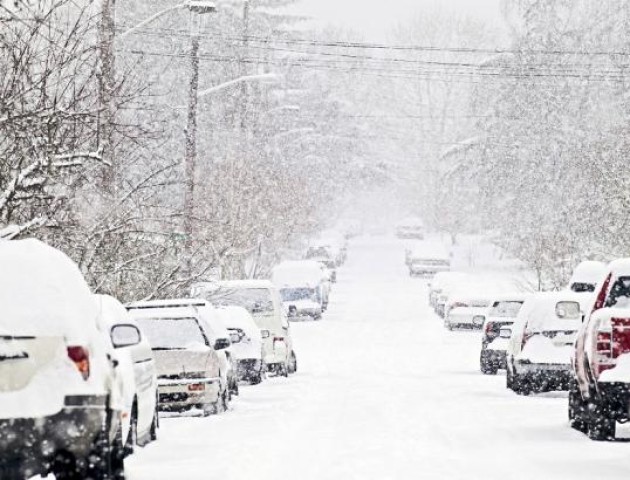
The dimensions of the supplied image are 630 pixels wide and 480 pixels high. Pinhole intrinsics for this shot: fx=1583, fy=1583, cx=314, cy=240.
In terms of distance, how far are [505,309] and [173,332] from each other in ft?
44.3

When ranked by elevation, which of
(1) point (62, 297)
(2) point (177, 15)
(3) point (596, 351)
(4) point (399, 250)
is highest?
(2) point (177, 15)

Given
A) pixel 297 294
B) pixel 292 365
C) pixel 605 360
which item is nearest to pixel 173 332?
pixel 605 360

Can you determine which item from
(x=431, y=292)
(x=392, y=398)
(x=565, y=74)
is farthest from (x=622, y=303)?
(x=565, y=74)

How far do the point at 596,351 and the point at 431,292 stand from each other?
158 ft

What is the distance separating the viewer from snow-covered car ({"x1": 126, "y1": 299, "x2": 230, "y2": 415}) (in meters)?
19.7

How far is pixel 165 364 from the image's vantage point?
19.6 metres

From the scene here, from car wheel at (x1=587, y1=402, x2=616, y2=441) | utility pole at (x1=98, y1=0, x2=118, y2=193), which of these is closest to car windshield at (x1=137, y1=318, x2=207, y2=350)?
utility pole at (x1=98, y1=0, x2=118, y2=193)

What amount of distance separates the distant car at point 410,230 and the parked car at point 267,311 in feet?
296

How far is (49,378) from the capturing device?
422 inches

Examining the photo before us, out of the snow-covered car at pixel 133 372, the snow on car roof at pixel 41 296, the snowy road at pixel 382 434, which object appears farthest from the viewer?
the snowy road at pixel 382 434

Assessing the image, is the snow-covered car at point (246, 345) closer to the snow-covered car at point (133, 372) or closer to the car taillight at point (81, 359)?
the snow-covered car at point (133, 372)

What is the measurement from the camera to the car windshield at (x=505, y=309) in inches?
1267

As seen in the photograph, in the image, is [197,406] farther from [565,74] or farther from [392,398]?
[565,74]

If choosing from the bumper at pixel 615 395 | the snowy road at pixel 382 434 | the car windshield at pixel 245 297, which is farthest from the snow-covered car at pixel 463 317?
the bumper at pixel 615 395
